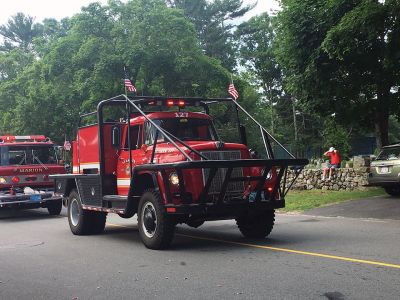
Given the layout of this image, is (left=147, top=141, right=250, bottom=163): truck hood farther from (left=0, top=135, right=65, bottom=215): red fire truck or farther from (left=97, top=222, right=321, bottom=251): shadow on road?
(left=0, top=135, right=65, bottom=215): red fire truck

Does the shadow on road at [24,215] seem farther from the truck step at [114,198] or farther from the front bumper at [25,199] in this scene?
the truck step at [114,198]

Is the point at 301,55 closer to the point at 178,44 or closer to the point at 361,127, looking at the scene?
the point at 361,127

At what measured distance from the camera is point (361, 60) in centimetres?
1753

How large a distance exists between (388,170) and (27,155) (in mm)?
11684

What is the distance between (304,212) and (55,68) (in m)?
20.5

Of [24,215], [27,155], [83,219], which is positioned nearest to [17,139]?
[27,155]

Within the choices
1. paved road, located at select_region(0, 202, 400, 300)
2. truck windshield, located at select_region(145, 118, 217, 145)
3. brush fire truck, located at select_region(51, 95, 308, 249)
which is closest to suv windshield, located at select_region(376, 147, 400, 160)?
paved road, located at select_region(0, 202, 400, 300)

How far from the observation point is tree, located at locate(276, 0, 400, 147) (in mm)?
14586

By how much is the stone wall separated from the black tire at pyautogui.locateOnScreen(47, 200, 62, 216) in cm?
1049

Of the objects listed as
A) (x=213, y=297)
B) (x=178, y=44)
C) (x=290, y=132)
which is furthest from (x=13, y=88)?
(x=213, y=297)

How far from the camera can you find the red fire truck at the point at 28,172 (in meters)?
16.4

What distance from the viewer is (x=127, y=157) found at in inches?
424

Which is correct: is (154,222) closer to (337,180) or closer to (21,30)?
(337,180)

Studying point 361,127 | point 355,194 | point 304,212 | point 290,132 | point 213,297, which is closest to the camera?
point 213,297
